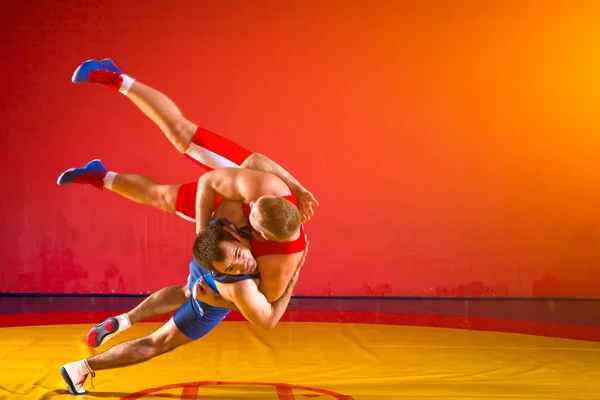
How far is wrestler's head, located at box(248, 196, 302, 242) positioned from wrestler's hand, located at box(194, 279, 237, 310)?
0.40 metres

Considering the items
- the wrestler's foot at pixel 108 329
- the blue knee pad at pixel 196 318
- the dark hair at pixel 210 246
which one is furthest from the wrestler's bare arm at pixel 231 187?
the wrestler's foot at pixel 108 329

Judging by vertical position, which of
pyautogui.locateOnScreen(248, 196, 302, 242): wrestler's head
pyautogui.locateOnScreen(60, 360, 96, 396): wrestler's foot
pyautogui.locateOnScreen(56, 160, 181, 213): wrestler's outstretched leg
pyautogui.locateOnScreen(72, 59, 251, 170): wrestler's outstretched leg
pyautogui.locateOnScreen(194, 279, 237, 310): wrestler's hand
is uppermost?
pyautogui.locateOnScreen(72, 59, 251, 170): wrestler's outstretched leg

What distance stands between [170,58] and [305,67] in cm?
146

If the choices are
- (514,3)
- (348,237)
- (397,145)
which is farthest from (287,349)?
(514,3)

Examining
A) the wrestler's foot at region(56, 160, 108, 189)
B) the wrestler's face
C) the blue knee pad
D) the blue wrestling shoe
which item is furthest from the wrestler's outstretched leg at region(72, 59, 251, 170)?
the wrestler's face

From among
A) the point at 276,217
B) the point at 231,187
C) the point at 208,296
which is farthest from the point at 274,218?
the point at 208,296

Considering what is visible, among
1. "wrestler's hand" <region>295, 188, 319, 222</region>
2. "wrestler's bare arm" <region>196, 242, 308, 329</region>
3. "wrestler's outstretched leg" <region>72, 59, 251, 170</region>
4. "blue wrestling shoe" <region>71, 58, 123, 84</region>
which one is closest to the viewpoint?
"wrestler's bare arm" <region>196, 242, 308, 329</region>

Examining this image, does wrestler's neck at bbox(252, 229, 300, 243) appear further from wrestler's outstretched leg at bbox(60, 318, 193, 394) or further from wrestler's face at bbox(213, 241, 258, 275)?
wrestler's outstretched leg at bbox(60, 318, 193, 394)

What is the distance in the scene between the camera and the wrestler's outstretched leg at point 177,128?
3.57m

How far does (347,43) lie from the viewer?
24.1ft

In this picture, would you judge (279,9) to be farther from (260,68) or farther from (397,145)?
(397,145)

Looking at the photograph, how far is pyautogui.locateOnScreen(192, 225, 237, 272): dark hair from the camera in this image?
267 centimetres

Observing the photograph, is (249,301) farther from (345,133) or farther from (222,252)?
(345,133)

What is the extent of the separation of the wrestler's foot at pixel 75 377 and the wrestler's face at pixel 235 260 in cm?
100
